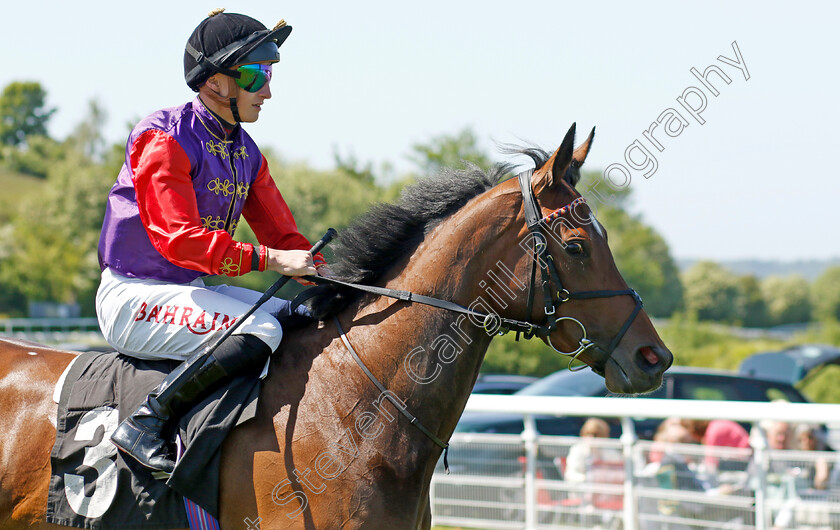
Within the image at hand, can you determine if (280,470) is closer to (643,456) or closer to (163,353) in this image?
(163,353)

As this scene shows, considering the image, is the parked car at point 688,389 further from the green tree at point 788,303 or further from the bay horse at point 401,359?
the green tree at point 788,303

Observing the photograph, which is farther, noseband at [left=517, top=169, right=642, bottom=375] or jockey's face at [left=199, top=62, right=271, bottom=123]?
jockey's face at [left=199, top=62, right=271, bottom=123]

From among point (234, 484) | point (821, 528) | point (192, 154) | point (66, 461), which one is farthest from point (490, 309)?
point (821, 528)

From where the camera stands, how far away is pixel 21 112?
10181 cm

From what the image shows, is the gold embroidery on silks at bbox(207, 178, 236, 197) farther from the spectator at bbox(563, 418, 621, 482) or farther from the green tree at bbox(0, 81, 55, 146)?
the green tree at bbox(0, 81, 55, 146)

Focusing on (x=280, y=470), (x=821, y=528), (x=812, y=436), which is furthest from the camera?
(x=812, y=436)

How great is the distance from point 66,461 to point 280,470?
0.86m

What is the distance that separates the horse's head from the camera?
294cm

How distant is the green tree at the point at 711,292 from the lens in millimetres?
89875

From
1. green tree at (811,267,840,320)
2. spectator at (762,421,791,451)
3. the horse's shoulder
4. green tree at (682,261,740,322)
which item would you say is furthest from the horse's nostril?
green tree at (811,267,840,320)

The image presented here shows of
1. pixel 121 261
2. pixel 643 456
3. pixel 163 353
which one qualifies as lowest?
pixel 643 456

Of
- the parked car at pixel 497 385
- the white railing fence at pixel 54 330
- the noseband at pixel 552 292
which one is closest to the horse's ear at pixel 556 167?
the noseband at pixel 552 292

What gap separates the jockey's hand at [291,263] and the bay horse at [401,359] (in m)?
0.18

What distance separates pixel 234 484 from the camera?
286cm
